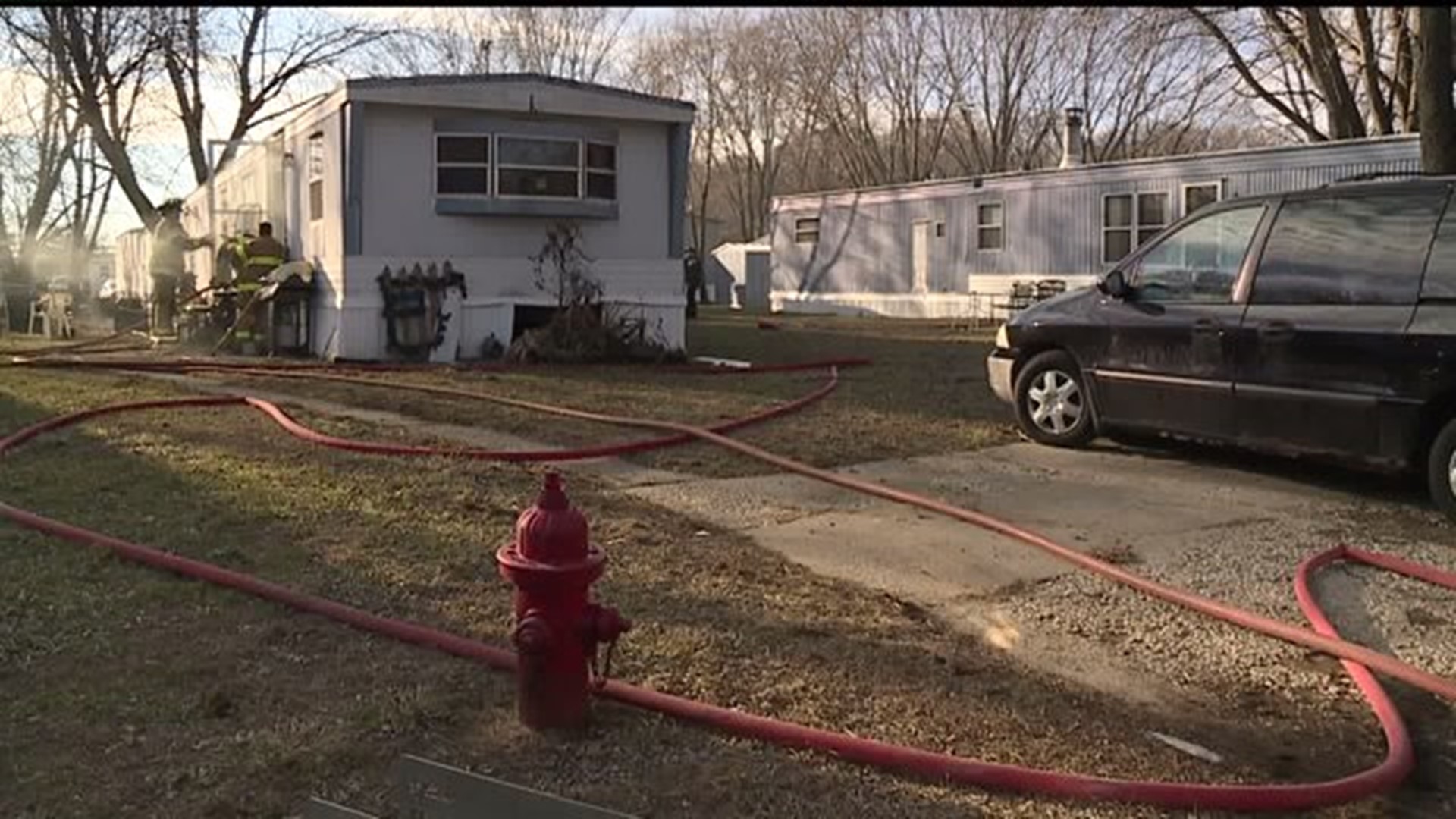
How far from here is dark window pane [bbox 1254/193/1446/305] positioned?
6.17m

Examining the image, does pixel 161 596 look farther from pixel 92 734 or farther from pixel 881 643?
pixel 881 643

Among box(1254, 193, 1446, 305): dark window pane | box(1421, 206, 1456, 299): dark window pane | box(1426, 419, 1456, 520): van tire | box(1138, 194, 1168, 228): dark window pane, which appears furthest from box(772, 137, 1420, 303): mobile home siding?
box(1426, 419, 1456, 520): van tire

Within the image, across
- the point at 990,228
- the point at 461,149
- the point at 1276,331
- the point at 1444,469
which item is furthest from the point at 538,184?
the point at 990,228

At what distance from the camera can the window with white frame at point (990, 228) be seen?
85.1ft

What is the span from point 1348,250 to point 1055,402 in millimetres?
2259

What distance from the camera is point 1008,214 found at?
2570 centimetres

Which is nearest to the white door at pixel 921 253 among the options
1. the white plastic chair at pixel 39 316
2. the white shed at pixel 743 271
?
Answer: the white shed at pixel 743 271

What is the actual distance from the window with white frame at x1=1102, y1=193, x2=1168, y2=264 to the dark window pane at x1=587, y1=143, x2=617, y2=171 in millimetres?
11615

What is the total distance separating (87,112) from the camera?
26.1m

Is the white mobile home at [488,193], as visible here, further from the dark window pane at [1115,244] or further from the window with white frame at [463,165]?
the dark window pane at [1115,244]

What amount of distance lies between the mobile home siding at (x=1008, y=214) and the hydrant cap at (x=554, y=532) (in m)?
15.3

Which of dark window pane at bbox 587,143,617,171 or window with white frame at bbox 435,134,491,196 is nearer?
window with white frame at bbox 435,134,491,196

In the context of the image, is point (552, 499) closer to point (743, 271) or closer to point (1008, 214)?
point (1008, 214)

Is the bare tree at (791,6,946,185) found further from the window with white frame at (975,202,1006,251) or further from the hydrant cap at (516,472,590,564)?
the hydrant cap at (516,472,590,564)
